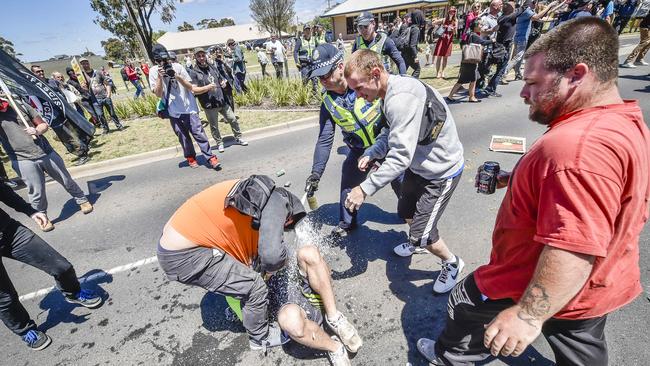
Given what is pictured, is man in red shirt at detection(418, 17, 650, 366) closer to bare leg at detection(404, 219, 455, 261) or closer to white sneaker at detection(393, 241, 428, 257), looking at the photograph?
bare leg at detection(404, 219, 455, 261)

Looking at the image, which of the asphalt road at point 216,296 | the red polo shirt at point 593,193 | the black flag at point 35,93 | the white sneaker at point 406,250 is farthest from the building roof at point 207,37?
the red polo shirt at point 593,193

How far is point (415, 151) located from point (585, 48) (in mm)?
1260

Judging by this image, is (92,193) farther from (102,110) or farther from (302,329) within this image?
(302,329)

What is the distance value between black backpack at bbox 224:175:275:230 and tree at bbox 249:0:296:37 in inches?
1606

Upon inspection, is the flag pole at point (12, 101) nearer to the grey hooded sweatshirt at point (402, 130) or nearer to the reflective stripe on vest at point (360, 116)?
the reflective stripe on vest at point (360, 116)

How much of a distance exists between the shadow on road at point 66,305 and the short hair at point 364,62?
322cm

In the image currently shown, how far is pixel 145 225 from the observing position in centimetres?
422

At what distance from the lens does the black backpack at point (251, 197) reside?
6.03ft

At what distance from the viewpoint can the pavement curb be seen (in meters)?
6.32

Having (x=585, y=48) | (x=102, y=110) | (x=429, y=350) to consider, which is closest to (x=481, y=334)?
(x=429, y=350)

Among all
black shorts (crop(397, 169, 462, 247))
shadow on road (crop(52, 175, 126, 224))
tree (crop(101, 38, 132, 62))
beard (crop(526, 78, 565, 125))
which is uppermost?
tree (crop(101, 38, 132, 62))

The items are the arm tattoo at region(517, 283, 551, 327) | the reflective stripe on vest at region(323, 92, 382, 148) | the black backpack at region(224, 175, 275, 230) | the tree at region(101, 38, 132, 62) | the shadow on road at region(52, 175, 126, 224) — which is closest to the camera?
the arm tattoo at region(517, 283, 551, 327)

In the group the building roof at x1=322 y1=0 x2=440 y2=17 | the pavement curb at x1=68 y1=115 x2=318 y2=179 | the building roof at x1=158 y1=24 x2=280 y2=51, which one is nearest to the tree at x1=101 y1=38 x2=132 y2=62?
the building roof at x1=158 y1=24 x2=280 y2=51

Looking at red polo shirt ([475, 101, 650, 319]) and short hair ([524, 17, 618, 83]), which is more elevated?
short hair ([524, 17, 618, 83])
